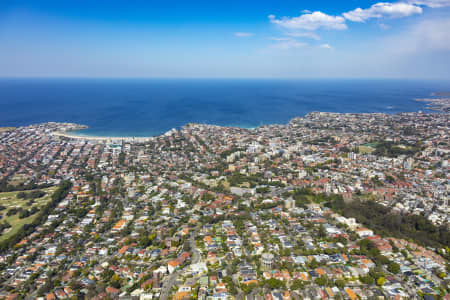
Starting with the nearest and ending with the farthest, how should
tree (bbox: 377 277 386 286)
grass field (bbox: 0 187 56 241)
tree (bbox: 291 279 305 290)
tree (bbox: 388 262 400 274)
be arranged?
tree (bbox: 291 279 305 290) → tree (bbox: 377 277 386 286) → tree (bbox: 388 262 400 274) → grass field (bbox: 0 187 56 241)

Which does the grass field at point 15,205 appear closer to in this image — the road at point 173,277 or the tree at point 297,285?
the road at point 173,277

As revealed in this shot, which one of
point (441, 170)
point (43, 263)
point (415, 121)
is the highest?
point (415, 121)

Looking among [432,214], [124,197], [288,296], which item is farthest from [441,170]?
[124,197]

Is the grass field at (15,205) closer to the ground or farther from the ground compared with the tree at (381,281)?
closer to the ground

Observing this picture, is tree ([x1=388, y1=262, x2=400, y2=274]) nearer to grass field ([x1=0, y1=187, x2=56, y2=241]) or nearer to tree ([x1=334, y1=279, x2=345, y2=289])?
tree ([x1=334, y1=279, x2=345, y2=289])

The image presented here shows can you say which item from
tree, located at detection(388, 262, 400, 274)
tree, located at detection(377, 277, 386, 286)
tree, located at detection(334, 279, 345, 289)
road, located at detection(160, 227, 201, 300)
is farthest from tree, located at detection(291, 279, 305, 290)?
road, located at detection(160, 227, 201, 300)

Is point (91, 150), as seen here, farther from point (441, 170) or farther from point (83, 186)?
point (441, 170)

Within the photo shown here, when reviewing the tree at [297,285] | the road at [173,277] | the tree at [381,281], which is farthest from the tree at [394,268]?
the road at [173,277]

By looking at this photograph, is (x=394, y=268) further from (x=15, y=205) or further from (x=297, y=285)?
(x=15, y=205)
